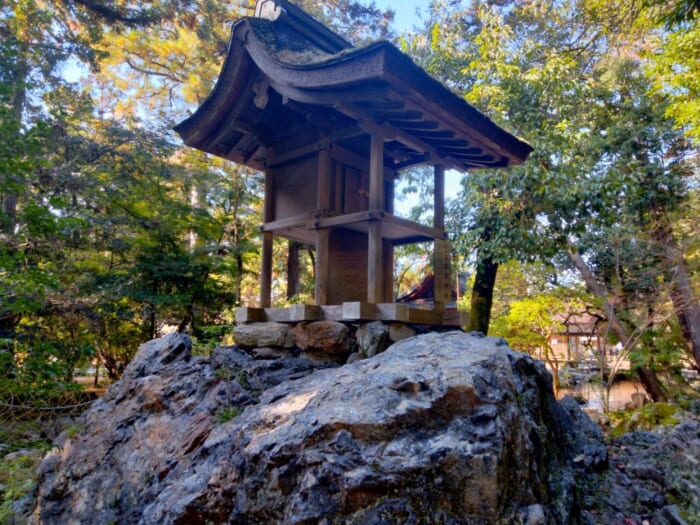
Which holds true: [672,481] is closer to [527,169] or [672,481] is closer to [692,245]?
[527,169]

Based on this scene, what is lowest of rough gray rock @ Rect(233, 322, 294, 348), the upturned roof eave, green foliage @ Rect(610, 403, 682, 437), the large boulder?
green foliage @ Rect(610, 403, 682, 437)

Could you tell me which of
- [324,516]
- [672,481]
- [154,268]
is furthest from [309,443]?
[154,268]

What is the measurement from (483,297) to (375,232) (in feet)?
18.9

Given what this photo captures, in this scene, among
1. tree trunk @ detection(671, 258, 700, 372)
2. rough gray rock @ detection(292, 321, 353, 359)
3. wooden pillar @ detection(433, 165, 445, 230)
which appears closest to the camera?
rough gray rock @ detection(292, 321, 353, 359)

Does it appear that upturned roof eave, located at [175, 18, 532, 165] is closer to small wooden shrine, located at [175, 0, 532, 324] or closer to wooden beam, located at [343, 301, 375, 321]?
small wooden shrine, located at [175, 0, 532, 324]

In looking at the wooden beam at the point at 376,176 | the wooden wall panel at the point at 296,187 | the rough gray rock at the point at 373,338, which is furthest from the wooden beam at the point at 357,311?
→ the wooden wall panel at the point at 296,187

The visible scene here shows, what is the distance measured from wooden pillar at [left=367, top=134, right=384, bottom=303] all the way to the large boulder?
838 mm

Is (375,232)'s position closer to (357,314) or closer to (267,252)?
(357,314)

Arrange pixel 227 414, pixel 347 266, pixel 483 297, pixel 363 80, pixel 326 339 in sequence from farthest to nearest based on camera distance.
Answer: pixel 483 297 → pixel 347 266 → pixel 326 339 → pixel 363 80 → pixel 227 414

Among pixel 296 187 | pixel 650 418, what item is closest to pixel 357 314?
pixel 296 187

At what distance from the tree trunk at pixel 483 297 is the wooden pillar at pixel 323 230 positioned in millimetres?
5117

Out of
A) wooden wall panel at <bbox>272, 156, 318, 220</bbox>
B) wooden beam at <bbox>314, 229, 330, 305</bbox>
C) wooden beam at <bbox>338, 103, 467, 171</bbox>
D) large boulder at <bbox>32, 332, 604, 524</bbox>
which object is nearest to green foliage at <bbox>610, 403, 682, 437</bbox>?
large boulder at <bbox>32, 332, 604, 524</bbox>

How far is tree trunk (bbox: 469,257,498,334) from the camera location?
9.06 meters

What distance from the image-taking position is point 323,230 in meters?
4.66
